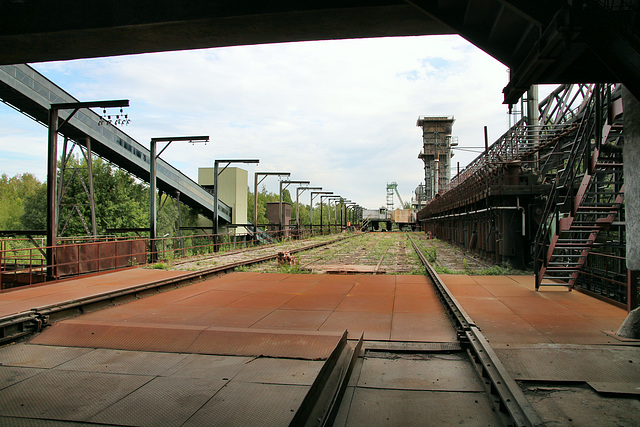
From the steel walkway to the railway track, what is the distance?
15589mm

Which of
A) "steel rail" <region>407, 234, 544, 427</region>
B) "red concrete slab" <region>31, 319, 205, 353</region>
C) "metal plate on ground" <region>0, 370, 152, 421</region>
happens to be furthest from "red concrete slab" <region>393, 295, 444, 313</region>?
"metal plate on ground" <region>0, 370, 152, 421</region>

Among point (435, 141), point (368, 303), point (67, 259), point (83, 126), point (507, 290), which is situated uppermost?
point (435, 141)

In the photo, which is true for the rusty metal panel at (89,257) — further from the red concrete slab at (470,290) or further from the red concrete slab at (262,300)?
the red concrete slab at (470,290)

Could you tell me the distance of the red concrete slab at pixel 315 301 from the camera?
7.76 metres

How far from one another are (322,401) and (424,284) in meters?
7.79

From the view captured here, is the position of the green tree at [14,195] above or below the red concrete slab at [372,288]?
above

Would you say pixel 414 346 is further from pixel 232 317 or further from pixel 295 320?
pixel 232 317

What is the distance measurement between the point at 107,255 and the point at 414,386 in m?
12.7

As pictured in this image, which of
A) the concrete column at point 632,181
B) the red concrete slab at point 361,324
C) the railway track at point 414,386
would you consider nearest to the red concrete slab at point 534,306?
the concrete column at point 632,181

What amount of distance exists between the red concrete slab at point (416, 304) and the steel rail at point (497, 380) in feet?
4.33

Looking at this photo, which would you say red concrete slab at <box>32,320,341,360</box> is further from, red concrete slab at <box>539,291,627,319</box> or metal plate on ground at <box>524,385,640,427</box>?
red concrete slab at <box>539,291,627,319</box>

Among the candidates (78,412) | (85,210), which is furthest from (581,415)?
(85,210)

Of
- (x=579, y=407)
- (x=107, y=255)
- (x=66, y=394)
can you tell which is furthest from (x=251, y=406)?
(x=107, y=255)

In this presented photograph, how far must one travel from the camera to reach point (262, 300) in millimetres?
8523
